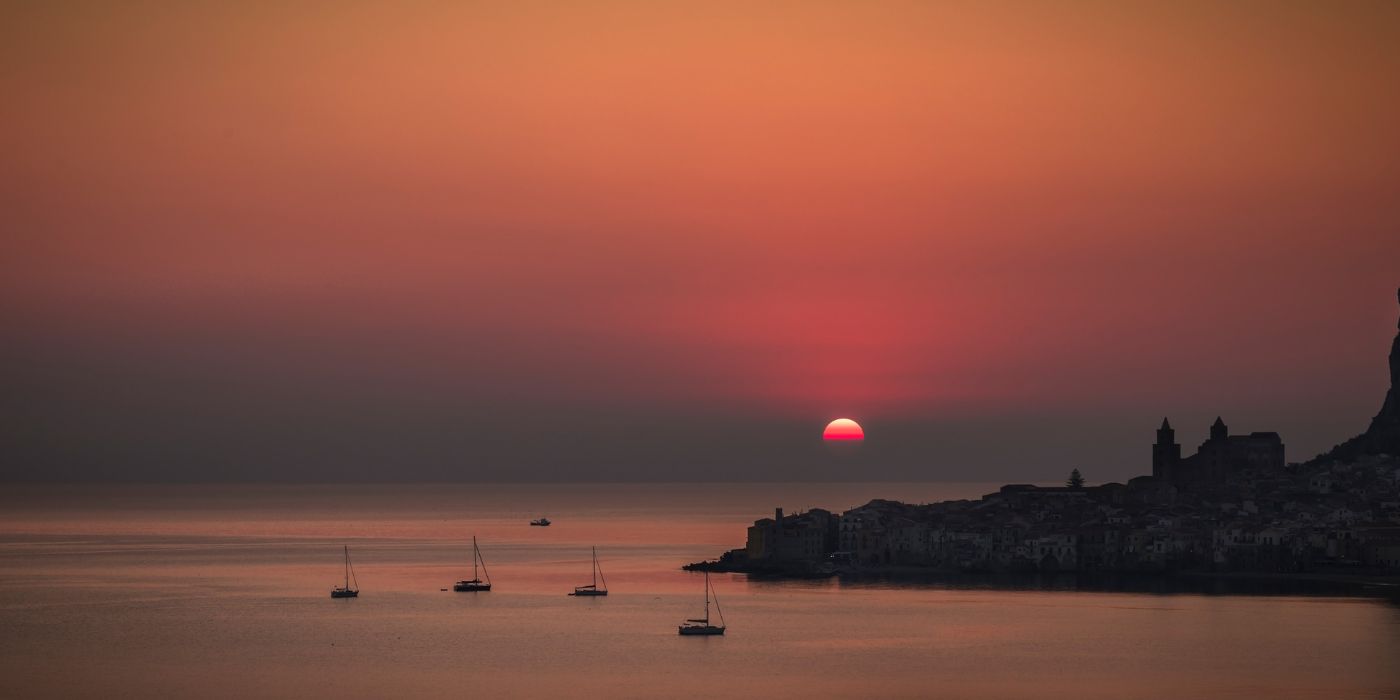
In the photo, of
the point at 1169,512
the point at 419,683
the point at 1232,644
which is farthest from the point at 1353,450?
the point at 419,683

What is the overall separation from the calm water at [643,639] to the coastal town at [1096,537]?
34.3 feet

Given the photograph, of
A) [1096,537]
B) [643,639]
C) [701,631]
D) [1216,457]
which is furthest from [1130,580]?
[1216,457]

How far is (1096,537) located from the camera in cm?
11756

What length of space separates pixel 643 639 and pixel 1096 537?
171 feet

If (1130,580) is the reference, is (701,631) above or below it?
below

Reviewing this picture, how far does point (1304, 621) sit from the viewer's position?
265 ft

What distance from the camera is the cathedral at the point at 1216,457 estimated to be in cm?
16412

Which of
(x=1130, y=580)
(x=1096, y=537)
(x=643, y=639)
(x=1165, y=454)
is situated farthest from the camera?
(x=1165, y=454)

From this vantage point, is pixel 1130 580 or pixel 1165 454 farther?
→ pixel 1165 454

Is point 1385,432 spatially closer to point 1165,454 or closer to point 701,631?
point 1165,454

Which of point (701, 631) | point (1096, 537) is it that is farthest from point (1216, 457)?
point (701, 631)

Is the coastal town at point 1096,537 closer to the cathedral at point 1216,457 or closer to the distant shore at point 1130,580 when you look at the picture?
the distant shore at point 1130,580

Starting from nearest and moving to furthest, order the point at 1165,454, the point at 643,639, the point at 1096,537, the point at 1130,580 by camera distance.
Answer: the point at 643,639
the point at 1130,580
the point at 1096,537
the point at 1165,454

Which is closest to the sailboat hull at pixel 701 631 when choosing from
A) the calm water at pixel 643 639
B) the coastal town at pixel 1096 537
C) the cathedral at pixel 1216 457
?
the calm water at pixel 643 639
